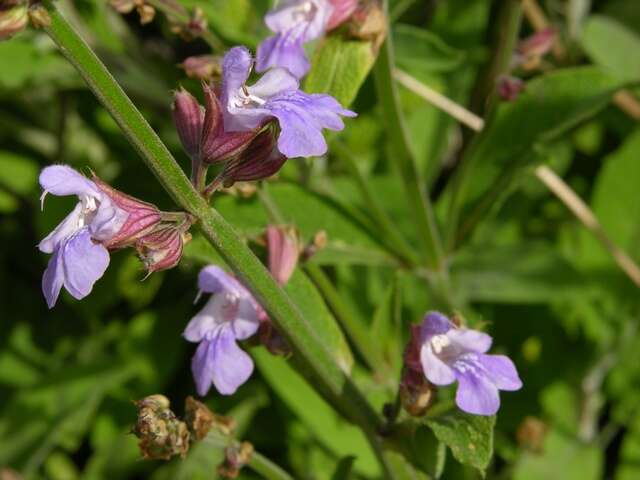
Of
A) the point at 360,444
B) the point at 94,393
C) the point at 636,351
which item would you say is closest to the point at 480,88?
the point at 636,351

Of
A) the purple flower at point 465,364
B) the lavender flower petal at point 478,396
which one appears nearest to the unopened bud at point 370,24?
the purple flower at point 465,364

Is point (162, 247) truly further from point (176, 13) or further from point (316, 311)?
point (176, 13)

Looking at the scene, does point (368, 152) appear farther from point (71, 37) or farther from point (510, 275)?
point (71, 37)

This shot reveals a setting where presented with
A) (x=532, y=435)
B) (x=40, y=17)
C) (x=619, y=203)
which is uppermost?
(x=40, y=17)

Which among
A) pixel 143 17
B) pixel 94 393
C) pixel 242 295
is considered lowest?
pixel 94 393

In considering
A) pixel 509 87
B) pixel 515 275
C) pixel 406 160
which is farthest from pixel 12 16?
pixel 515 275

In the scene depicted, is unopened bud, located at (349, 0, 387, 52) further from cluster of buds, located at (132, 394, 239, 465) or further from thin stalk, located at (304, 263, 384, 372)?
cluster of buds, located at (132, 394, 239, 465)

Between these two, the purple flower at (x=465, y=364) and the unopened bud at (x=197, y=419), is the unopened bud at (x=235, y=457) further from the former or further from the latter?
the purple flower at (x=465, y=364)
